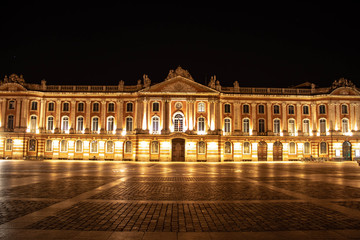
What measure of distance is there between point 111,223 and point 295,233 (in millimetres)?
4852

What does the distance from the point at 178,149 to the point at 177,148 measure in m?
0.25

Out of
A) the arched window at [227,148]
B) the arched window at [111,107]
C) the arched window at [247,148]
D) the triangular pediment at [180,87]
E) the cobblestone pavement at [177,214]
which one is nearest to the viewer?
the cobblestone pavement at [177,214]

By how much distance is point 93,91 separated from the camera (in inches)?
2101

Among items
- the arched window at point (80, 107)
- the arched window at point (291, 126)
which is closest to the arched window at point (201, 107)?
the arched window at point (291, 126)

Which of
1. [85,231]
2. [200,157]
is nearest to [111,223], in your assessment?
[85,231]

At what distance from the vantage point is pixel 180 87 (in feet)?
168

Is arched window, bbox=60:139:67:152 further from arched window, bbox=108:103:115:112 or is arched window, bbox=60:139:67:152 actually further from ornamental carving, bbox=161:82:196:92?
ornamental carving, bbox=161:82:196:92

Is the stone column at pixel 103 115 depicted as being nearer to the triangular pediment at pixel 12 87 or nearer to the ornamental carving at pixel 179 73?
the ornamental carving at pixel 179 73

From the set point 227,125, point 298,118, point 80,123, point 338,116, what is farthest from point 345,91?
point 80,123

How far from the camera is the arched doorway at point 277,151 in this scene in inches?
2101

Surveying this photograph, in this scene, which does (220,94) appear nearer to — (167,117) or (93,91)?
(167,117)

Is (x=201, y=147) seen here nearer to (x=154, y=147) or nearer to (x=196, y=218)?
(x=154, y=147)

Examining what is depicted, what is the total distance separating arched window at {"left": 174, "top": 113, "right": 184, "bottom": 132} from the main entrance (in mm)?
1808

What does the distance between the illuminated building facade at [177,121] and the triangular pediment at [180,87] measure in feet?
0.58
